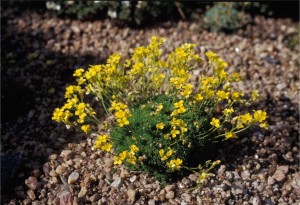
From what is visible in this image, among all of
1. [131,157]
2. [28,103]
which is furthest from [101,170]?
[28,103]

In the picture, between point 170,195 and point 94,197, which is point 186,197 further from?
point 94,197

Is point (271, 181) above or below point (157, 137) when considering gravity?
below

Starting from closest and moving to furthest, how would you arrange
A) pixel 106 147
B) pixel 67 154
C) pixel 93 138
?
pixel 106 147
pixel 67 154
pixel 93 138

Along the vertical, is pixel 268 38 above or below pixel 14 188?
above

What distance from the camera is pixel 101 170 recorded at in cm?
385

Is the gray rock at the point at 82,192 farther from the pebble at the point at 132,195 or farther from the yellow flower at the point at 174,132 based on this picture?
the yellow flower at the point at 174,132

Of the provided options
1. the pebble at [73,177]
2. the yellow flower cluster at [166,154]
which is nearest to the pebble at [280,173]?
the yellow flower cluster at [166,154]

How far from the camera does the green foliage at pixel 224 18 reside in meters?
5.55

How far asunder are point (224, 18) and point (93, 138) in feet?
7.76

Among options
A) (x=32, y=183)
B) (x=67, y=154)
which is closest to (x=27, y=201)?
(x=32, y=183)

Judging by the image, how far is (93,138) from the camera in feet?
13.6

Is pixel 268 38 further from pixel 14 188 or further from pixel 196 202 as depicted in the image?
pixel 14 188

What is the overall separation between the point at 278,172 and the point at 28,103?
7.86 feet

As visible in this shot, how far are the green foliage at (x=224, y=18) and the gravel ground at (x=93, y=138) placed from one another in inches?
3.8
